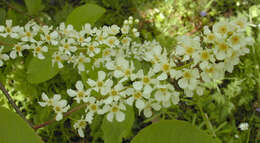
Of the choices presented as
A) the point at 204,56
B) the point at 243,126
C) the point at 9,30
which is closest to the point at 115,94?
the point at 204,56

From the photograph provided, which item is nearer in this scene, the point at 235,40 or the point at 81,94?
the point at 235,40

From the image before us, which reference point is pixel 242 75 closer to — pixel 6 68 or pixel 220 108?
pixel 220 108

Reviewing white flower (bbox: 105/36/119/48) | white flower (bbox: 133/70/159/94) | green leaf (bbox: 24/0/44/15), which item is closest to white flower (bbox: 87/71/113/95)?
white flower (bbox: 133/70/159/94)

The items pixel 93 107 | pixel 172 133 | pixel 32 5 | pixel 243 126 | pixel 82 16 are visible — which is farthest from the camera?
pixel 32 5

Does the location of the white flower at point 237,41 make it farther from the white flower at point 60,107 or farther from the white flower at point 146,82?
the white flower at point 60,107

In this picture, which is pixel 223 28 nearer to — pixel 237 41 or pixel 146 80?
pixel 237 41

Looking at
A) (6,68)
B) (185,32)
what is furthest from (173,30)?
(6,68)
